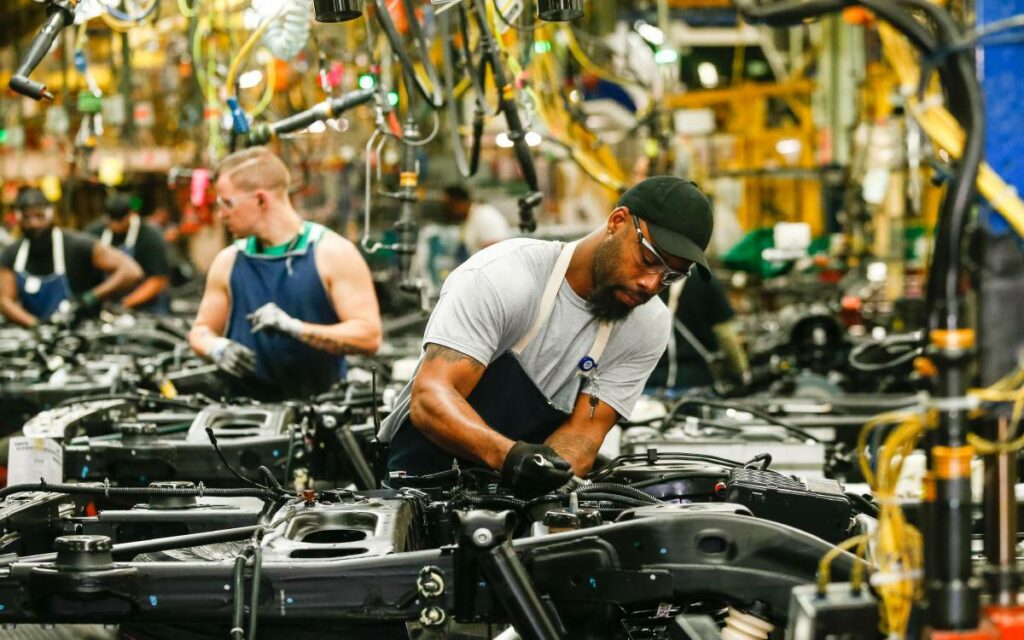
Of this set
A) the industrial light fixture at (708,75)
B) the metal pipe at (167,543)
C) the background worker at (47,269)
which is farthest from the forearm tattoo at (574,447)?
the industrial light fixture at (708,75)

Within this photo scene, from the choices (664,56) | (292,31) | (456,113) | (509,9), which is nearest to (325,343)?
(456,113)

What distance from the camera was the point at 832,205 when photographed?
579 inches

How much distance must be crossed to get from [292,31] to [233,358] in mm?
1357

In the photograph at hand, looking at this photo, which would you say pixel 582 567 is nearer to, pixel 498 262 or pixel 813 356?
pixel 498 262

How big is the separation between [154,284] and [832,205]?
7374 mm

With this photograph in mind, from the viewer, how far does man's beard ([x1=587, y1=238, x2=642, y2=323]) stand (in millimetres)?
3832

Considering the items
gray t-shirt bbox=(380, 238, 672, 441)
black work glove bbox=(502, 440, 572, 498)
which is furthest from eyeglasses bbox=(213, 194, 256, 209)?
black work glove bbox=(502, 440, 572, 498)

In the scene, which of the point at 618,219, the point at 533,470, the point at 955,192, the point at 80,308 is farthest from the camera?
the point at 80,308

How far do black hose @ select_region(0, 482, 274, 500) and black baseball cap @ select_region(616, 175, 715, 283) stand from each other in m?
A: 1.24

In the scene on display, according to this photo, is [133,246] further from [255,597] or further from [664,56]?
[255,597]

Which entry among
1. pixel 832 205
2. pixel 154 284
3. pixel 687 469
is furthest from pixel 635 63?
pixel 687 469

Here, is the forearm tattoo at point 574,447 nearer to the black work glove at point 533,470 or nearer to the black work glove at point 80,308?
the black work glove at point 533,470

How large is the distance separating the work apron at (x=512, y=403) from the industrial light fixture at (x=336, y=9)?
91 centimetres

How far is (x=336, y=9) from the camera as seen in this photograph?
12.8 ft
